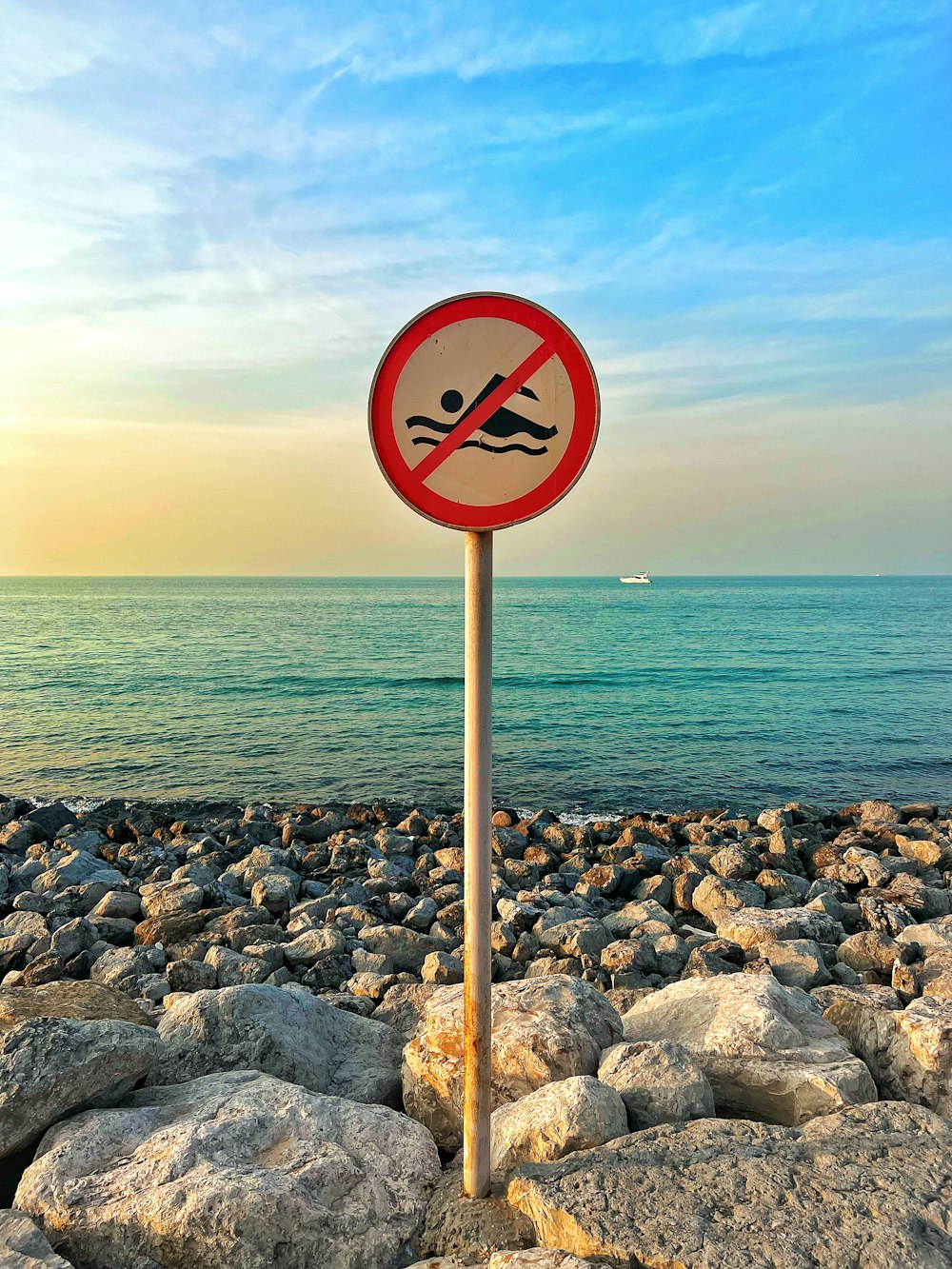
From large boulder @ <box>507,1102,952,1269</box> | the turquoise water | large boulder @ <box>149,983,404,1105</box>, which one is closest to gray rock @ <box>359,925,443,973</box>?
large boulder @ <box>149,983,404,1105</box>

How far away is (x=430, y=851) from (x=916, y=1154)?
8.47 metres

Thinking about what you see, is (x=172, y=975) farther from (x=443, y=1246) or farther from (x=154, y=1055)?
(x=443, y=1246)

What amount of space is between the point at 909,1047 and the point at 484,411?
3.51m

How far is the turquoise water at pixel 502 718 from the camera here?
1677 centimetres

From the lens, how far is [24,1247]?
2568mm

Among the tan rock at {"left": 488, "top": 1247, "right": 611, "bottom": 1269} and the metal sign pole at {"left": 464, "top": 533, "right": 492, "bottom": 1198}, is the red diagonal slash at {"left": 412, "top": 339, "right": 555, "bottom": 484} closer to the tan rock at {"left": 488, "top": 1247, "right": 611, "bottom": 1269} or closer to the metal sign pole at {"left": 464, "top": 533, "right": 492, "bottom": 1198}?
the metal sign pole at {"left": 464, "top": 533, "right": 492, "bottom": 1198}

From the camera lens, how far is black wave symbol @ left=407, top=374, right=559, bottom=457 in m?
2.67

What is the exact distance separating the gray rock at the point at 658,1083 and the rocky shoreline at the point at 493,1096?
13 mm

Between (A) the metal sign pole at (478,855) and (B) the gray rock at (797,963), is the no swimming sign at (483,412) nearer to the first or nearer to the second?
(A) the metal sign pole at (478,855)

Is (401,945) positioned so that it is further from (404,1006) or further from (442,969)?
(404,1006)

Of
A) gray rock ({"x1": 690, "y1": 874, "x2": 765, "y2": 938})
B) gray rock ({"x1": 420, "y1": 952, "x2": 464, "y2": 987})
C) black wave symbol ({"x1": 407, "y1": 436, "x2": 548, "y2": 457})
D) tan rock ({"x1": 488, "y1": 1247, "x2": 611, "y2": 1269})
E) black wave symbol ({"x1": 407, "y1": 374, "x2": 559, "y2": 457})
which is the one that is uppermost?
black wave symbol ({"x1": 407, "y1": 374, "x2": 559, "y2": 457})

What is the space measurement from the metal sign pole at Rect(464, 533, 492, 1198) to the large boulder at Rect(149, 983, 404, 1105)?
1.21 meters

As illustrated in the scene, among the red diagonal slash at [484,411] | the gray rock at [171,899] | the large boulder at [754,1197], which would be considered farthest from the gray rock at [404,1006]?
the red diagonal slash at [484,411]

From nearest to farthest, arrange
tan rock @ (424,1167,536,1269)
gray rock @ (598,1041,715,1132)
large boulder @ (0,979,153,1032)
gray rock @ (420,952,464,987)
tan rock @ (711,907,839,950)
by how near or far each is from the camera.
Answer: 1. tan rock @ (424,1167,536,1269)
2. gray rock @ (598,1041,715,1132)
3. large boulder @ (0,979,153,1032)
4. gray rock @ (420,952,464,987)
5. tan rock @ (711,907,839,950)
